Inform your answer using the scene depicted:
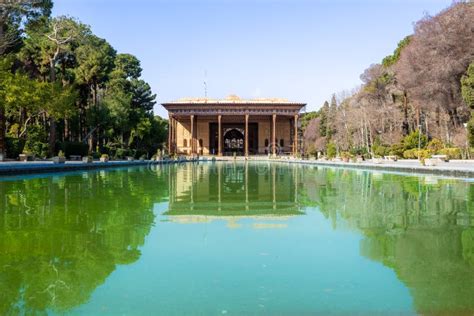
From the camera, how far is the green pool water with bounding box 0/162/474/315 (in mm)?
2580

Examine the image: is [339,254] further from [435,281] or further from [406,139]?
[406,139]

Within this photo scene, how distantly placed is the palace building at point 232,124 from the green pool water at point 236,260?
4203cm

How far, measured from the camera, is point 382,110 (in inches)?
1312

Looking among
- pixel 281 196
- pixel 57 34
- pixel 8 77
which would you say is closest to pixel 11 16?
pixel 8 77

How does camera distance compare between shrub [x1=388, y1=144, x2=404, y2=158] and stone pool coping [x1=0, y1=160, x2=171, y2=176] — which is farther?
shrub [x1=388, y1=144, x2=404, y2=158]

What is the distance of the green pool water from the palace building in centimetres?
4203

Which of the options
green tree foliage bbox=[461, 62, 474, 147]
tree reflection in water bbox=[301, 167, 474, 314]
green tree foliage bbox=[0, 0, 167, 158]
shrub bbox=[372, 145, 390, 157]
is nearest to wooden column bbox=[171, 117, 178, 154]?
green tree foliage bbox=[0, 0, 167, 158]

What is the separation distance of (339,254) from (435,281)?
2.78 feet

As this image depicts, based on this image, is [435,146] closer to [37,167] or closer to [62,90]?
[62,90]

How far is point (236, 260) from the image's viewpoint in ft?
11.4

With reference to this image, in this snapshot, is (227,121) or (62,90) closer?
(62,90)

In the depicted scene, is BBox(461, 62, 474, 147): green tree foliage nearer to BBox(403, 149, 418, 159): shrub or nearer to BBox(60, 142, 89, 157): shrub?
BBox(403, 149, 418, 159): shrub

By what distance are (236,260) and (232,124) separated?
52378 mm

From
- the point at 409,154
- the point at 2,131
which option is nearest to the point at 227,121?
the point at 409,154
